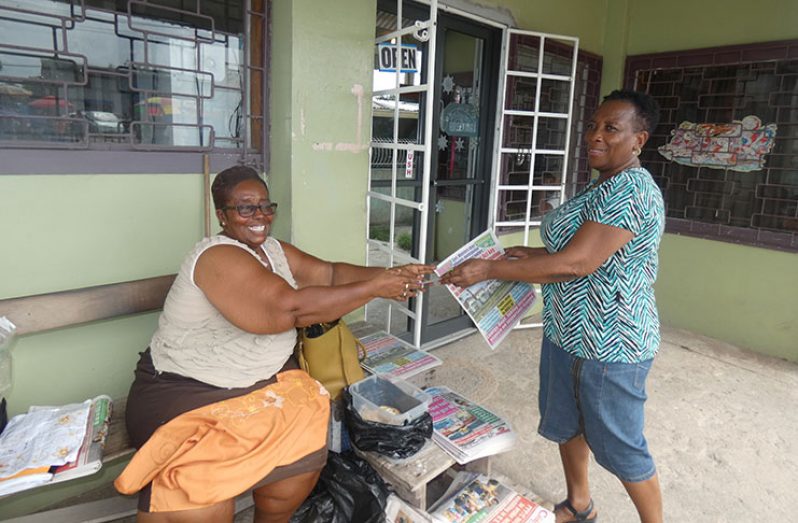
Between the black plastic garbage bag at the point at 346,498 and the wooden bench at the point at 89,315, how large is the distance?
26.2 inches

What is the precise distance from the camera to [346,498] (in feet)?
6.09

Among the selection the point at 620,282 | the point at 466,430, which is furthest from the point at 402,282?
the point at 620,282

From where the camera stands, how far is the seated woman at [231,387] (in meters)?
1.53

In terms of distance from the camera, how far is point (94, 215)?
212 cm

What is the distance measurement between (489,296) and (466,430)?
A: 21.8 inches

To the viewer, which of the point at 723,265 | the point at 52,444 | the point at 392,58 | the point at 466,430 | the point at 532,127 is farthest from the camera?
the point at 723,265

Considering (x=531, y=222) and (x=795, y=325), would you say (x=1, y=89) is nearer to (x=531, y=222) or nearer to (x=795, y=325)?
(x=531, y=222)

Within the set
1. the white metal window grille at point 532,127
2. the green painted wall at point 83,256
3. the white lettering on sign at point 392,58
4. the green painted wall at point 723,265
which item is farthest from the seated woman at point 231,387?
the green painted wall at point 723,265

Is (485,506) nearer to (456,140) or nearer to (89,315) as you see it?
(89,315)

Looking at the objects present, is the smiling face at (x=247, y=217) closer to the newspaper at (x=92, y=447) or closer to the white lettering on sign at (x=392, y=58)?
the newspaper at (x=92, y=447)

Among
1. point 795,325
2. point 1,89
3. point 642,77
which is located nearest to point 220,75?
point 1,89

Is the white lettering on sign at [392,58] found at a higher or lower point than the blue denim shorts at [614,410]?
higher

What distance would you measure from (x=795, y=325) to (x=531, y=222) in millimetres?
2132

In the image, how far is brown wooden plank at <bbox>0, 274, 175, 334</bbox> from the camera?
6.31 feet
